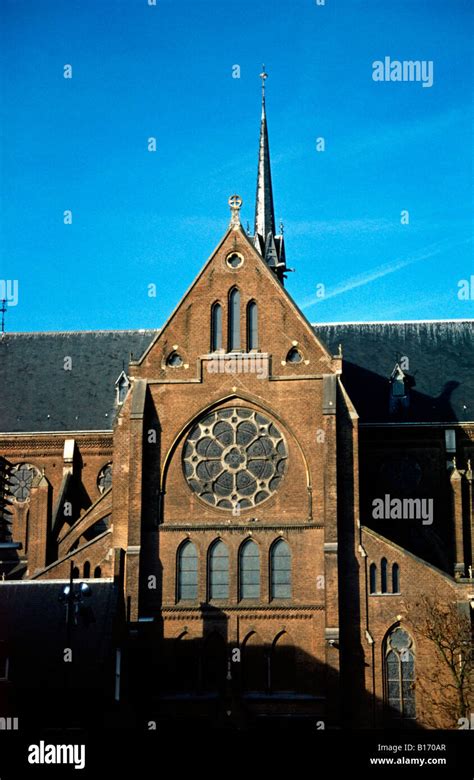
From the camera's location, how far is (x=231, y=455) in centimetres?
5241

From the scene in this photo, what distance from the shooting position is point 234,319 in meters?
53.5

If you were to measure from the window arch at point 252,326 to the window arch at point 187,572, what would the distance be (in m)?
8.88

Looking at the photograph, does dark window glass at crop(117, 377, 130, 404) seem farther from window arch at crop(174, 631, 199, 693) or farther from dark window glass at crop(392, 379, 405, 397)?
window arch at crop(174, 631, 199, 693)

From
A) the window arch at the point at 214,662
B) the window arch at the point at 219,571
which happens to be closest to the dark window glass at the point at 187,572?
the window arch at the point at 219,571

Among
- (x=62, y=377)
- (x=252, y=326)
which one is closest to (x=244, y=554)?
(x=252, y=326)

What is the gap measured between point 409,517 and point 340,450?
320 inches

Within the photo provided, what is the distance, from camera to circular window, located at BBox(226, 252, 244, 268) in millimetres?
53812

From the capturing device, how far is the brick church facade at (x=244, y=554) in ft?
159

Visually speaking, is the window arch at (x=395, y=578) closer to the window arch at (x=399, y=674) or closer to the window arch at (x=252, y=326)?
the window arch at (x=399, y=674)

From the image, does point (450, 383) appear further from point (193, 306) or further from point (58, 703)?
point (58, 703)

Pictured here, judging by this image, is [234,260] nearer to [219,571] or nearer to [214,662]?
[219,571]

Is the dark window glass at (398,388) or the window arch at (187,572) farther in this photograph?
the dark window glass at (398,388)

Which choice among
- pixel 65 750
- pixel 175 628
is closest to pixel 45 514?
pixel 175 628

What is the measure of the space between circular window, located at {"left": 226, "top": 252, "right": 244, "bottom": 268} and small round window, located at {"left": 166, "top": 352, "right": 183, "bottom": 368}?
181 inches
